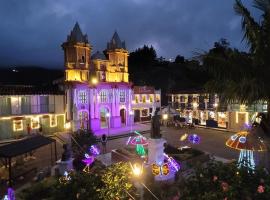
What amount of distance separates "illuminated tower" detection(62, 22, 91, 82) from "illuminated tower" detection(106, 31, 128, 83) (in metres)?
3.75

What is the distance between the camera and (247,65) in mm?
6160

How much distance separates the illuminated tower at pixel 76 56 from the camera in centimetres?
3062

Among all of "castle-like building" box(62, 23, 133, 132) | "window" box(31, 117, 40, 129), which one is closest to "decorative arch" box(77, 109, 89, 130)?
"castle-like building" box(62, 23, 133, 132)

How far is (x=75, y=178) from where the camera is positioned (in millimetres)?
7004

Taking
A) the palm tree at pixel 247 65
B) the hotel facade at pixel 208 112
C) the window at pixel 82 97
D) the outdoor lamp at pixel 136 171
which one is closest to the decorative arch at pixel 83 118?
the window at pixel 82 97

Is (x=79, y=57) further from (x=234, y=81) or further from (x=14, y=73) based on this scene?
(x=14, y=73)

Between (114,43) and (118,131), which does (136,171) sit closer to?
(118,131)

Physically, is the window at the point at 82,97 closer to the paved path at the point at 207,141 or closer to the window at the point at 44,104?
the window at the point at 44,104

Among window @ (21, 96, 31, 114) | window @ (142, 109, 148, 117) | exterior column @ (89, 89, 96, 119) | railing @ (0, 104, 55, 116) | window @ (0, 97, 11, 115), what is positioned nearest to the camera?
window @ (0, 97, 11, 115)

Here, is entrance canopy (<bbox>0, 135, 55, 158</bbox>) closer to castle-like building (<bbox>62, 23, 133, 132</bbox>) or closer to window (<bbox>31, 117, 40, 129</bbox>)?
castle-like building (<bbox>62, 23, 133, 132</bbox>)

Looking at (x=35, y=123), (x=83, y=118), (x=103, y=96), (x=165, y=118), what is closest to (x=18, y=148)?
(x=35, y=123)

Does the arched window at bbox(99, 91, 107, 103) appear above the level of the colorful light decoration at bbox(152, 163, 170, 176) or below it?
above

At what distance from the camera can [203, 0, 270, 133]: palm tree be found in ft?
19.4

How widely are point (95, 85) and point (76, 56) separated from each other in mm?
4514
